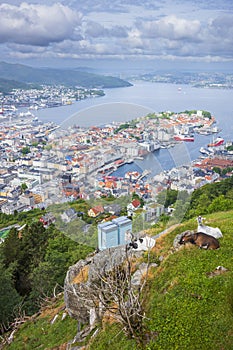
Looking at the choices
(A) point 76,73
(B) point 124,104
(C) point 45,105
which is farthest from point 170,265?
(A) point 76,73

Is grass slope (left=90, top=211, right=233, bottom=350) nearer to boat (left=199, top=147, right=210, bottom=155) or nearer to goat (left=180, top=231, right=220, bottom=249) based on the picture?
goat (left=180, top=231, right=220, bottom=249)

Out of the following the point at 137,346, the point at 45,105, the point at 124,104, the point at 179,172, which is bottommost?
the point at 45,105

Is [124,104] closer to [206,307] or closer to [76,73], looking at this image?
[206,307]

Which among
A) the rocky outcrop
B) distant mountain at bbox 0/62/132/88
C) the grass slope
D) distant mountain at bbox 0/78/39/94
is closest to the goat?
the grass slope

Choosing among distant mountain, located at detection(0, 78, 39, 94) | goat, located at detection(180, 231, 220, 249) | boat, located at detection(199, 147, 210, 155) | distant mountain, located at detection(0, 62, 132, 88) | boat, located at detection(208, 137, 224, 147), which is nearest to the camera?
goat, located at detection(180, 231, 220, 249)

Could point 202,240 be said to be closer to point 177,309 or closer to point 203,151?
point 177,309

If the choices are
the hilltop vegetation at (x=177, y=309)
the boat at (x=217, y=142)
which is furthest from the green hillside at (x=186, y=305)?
the boat at (x=217, y=142)
